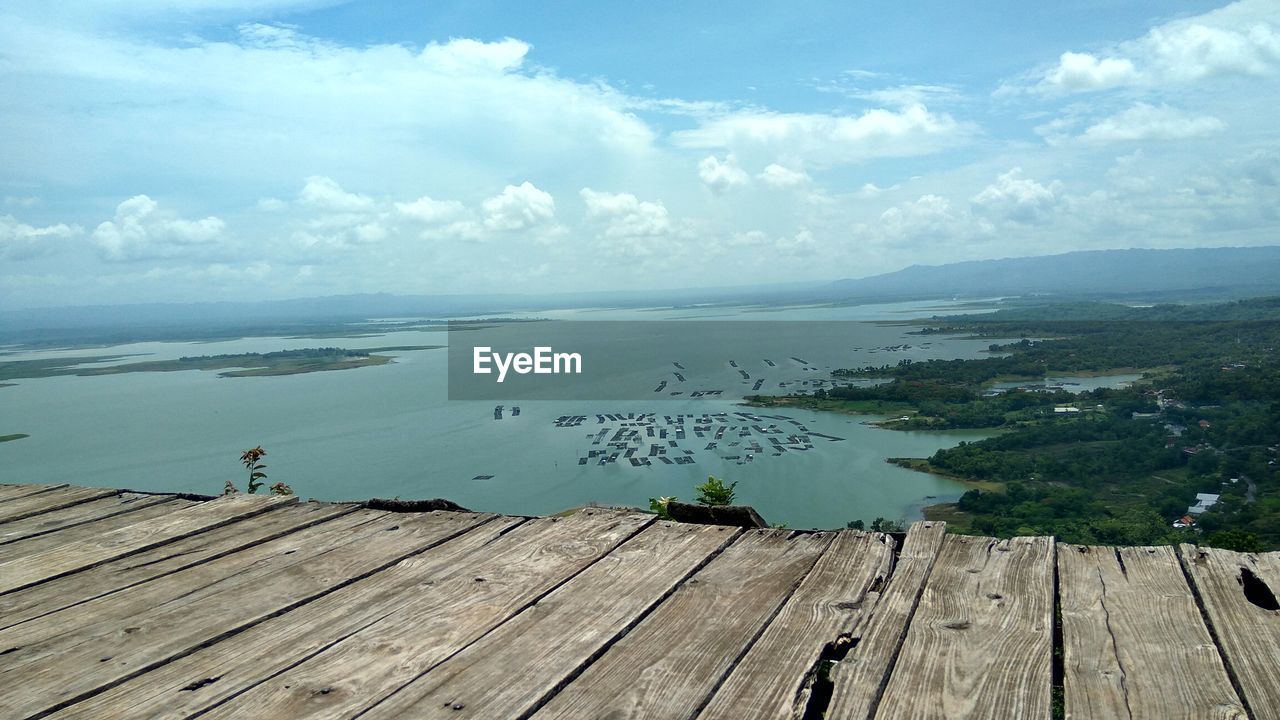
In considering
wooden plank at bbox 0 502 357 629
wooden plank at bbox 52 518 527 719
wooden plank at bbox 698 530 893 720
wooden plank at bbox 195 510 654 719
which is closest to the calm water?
wooden plank at bbox 0 502 357 629

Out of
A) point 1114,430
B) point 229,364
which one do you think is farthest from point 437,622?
point 229,364

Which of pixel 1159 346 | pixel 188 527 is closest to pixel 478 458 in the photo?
pixel 188 527

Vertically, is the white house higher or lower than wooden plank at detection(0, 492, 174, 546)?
lower

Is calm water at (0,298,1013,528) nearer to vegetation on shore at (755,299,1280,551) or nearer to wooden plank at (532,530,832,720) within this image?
vegetation on shore at (755,299,1280,551)

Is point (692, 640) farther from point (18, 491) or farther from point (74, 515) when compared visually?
point (18, 491)

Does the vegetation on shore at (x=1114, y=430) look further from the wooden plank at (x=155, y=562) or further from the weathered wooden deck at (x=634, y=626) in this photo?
the wooden plank at (x=155, y=562)

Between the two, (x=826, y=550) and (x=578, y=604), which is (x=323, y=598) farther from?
(x=826, y=550)
